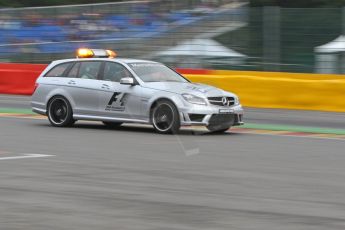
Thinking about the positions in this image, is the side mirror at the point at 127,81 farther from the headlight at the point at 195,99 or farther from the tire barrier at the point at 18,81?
the tire barrier at the point at 18,81

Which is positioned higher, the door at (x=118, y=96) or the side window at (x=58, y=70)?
the side window at (x=58, y=70)

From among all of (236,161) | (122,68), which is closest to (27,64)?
(122,68)

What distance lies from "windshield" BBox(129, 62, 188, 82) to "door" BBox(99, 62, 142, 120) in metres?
0.23

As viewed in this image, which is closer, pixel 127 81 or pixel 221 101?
pixel 221 101

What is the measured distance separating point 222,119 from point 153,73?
5.64 feet

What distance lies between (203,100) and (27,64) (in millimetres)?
15887

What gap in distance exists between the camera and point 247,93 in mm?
22516

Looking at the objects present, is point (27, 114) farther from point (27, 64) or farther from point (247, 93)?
point (27, 64)

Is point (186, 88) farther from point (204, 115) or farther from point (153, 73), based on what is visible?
point (153, 73)

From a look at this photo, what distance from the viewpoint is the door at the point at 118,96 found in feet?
49.7

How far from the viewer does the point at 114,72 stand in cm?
1570

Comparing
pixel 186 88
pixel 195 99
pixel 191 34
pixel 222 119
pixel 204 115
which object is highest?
pixel 191 34

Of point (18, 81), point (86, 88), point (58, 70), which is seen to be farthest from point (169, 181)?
point (18, 81)

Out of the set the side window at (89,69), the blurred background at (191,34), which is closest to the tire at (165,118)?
the side window at (89,69)
